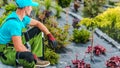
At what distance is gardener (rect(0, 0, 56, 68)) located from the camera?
657 cm

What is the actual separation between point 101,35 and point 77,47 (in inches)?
55.7

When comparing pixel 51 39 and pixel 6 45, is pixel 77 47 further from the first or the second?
pixel 6 45

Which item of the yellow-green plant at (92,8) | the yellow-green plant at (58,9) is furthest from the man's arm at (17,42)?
the yellow-green plant at (92,8)

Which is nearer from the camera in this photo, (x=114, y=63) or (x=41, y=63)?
(x=41, y=63)

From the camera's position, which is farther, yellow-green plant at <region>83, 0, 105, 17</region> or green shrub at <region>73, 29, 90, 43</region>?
yellow-green plant at <region>83, 0, 105, 17</region>

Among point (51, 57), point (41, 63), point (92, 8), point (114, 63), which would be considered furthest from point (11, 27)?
point (92, 8)

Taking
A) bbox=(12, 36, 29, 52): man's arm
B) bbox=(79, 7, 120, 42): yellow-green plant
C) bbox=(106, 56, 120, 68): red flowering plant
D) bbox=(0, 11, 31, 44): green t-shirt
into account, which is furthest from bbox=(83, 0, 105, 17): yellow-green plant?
bbox=(12, 36, 29, 52): man's arm

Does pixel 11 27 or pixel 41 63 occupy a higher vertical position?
pixel 11 27

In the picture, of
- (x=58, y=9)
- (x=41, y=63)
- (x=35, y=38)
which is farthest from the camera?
(x=58, y=9)

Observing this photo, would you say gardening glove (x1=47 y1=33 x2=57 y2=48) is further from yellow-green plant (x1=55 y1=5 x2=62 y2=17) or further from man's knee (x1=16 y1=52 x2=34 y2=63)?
yellow-green plant (x1=55 y1=5 x2=62 y2=17)

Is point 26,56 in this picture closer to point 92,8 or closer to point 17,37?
point 17,37

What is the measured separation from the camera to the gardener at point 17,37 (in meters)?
6.57

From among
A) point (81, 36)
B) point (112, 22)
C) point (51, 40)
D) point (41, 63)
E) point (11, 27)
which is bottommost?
point (41, 63)

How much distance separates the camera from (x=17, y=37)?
654 centimetres
